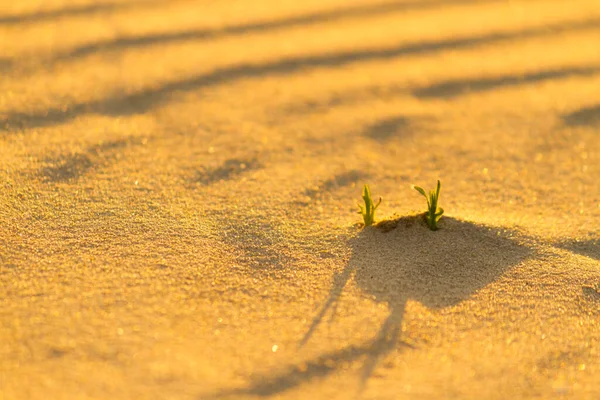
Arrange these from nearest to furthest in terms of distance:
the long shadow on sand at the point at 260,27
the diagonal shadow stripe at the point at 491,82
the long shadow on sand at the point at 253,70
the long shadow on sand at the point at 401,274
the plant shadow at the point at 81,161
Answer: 1. the long shadow on sand at the point at 401,274
2. the plant shadow at the point at 81,161
3. the long shadow on sand at the point at 253,70
4. the diagonal shadow stripe at the point at 491,82
5. the long shadow on sand at the point at 260,27

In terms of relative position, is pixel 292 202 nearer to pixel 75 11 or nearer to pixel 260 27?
pixel 260 27

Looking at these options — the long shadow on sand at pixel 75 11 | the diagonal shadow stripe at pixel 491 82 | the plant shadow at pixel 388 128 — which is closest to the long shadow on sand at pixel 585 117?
the diagonal shadow stripe at pixel 491 82

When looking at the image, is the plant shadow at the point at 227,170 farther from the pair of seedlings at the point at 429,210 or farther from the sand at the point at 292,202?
the pair of seedlings at the point at 429,210

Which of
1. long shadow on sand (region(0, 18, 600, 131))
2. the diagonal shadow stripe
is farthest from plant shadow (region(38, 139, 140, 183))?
the diagonal shadow stripe

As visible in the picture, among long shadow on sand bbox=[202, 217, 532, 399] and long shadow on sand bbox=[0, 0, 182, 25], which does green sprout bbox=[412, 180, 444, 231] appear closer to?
long shadow on sand bbox=[202, 217, 532, 399]

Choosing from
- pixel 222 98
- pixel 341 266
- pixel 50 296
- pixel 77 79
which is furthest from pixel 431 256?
pixel 77 79

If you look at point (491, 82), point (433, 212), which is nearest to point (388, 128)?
point (491, 82)

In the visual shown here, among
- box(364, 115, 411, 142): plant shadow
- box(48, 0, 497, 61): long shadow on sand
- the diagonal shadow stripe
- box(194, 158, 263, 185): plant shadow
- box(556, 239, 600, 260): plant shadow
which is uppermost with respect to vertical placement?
box(48, 0, 497, 61): long shadow on sand

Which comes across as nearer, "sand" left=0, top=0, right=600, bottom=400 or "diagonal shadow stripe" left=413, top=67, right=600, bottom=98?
"sand" left=0, top=0, right=600, bottom=400
